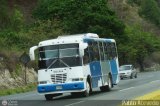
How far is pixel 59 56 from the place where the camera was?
90.6 feet

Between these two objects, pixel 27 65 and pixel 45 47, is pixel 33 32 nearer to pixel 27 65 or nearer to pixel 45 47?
pixel 27 65

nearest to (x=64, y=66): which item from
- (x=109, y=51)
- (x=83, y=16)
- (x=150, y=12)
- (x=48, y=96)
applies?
(x=48, y=96)

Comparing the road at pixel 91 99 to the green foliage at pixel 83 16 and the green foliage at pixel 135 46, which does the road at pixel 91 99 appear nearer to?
the green foliage at pixel 83 16

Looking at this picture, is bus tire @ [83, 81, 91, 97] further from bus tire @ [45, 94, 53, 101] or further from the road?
bus tire @ [45, 94, 53, 101]

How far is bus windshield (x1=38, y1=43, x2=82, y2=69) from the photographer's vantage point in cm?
2756

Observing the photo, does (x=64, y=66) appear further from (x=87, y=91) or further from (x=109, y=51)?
(x=109, y=51)

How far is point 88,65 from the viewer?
94.5ft

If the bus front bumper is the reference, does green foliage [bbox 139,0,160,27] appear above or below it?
above

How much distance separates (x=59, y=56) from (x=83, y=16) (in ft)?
143

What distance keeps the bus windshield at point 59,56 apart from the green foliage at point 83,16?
134 feet

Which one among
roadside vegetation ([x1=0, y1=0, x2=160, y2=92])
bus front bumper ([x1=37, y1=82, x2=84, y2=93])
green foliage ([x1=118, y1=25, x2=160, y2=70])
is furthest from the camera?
green foliage ([x1=118, y1=25, x2=160, y2=70])

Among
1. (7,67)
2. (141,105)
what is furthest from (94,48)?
(7,67)

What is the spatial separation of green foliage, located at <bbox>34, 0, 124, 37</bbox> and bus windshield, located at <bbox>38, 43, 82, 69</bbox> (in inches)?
1609

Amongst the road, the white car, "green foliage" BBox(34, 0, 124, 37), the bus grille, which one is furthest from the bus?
"green foliage" BBox(34, 0, 124, 37)
